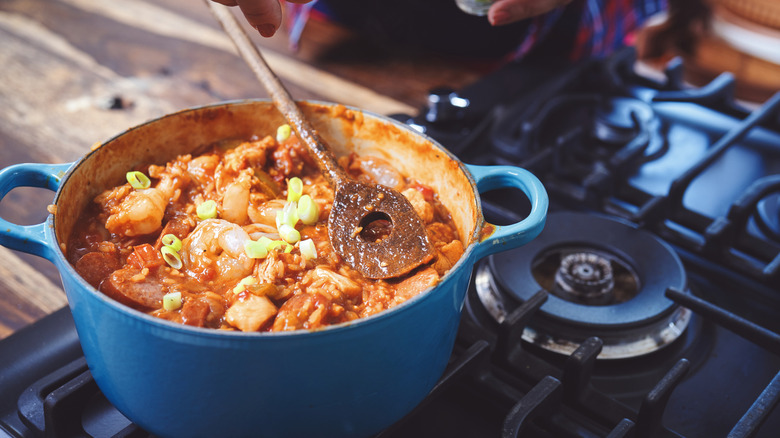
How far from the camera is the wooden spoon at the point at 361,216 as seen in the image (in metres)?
0.99

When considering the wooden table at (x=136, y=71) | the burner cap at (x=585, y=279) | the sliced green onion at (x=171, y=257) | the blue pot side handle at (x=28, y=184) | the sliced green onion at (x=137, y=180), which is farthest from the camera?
the wooden table at (x=136, y=71)

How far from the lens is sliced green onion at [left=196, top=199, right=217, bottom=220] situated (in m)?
1.06

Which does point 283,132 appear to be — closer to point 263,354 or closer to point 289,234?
point 289,234

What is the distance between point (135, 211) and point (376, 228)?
1.26 feet

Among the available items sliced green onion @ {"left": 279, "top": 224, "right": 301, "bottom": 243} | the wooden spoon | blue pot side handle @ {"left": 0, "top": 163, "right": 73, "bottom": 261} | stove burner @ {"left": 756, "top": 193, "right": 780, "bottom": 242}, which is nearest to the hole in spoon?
the wooden spoon

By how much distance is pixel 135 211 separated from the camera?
1.02 meters

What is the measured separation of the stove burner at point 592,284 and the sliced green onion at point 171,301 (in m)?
0.56

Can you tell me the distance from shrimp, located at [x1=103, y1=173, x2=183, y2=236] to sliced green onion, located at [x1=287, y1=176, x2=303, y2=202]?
21 centimetres

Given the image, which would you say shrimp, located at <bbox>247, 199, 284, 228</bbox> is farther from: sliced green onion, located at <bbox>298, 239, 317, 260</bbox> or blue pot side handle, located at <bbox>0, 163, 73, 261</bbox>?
blue pot side handle, located at <bbox>0, 163, 73, 261</bbox>

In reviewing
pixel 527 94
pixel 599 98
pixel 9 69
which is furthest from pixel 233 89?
Answer: pixel 599 98

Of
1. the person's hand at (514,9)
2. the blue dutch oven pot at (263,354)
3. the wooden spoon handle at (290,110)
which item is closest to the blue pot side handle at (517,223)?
the blue dutch oven pot at (263,354)

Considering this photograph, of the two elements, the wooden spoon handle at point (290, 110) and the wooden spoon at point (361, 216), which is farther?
the wooden spoon handle at point (290, 110)

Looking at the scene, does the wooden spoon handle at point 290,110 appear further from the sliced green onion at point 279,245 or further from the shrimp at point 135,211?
the shrimp at point 135,211

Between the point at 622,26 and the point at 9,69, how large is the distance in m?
2.11
